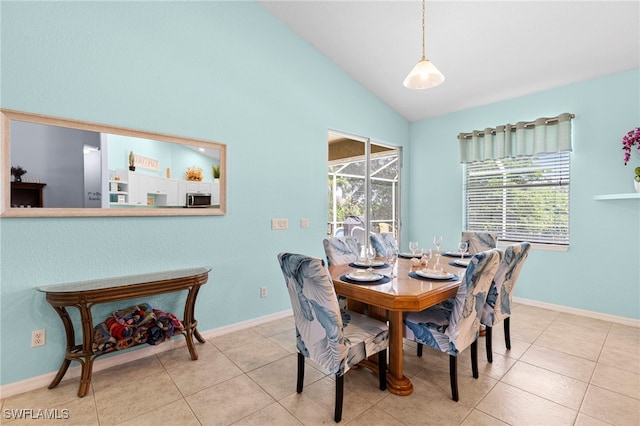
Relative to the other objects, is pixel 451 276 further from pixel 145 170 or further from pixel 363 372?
pixel 145 170

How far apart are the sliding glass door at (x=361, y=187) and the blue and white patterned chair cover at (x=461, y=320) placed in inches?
84.9

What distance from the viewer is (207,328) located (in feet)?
9.62

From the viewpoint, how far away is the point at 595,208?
3.42 metres

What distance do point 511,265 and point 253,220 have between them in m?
2.42

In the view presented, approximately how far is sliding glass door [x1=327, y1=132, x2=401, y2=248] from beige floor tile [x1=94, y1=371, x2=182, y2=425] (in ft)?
8.19

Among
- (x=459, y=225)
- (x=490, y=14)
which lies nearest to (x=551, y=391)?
(x=459, y=225)

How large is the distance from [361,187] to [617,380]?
3209mm

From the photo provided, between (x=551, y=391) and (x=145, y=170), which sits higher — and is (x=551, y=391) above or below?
below

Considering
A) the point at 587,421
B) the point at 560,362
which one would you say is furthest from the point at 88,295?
the point at 560,362

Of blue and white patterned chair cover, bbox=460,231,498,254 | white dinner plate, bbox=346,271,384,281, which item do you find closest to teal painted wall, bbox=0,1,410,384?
white dinner plate, bbox=346,271,384,281

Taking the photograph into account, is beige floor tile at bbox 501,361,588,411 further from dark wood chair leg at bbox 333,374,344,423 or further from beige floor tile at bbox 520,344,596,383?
dark wood chair leg at bbox 333,374,344,423

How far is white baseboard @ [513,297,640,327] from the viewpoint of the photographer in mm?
→ 3232

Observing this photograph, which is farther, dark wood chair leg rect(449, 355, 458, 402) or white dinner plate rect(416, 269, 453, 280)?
white dinner plate rect(416, 269, 453, 280)

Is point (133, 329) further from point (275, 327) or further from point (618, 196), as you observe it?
point (618, 196)
